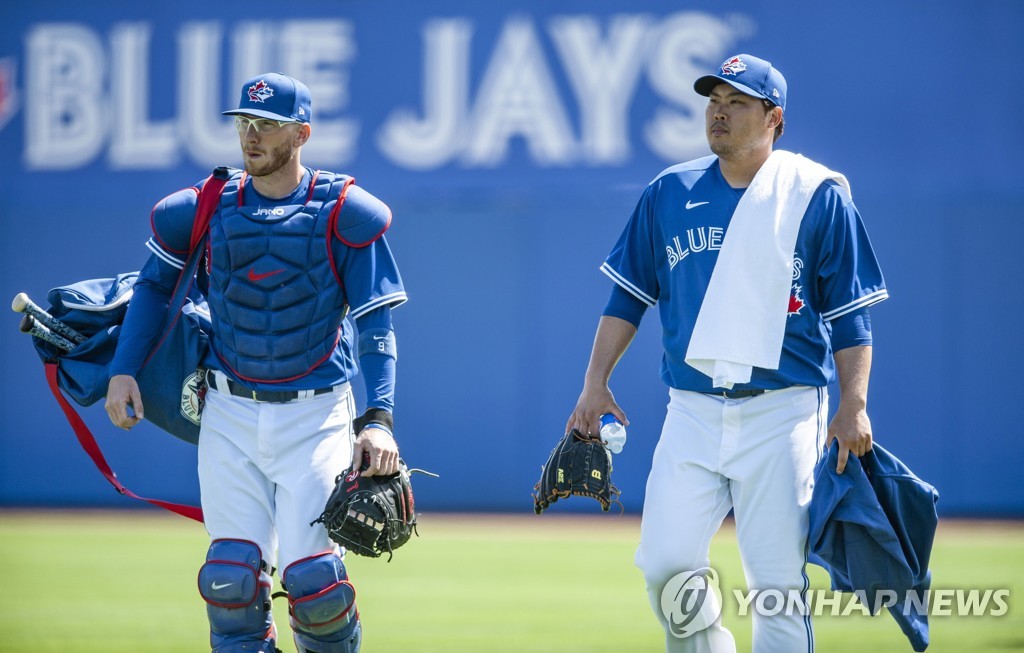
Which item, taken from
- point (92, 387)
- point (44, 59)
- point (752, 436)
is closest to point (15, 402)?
point (44, 59)

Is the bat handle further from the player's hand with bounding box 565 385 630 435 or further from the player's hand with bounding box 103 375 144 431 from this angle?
the player's hand with bounding box 565 385 630 435

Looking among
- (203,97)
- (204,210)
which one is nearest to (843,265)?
(204,210)

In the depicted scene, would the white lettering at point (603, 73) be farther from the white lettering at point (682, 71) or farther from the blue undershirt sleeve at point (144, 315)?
the blue undershirt sleeve at point (144, 315)

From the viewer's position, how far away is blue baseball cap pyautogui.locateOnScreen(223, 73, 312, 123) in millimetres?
4875

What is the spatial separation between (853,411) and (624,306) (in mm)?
998

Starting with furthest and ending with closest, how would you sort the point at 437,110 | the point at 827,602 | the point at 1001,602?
the point at 437,110, the point at 1001,602, the point at 827,602

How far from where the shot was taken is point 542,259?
46.9ft

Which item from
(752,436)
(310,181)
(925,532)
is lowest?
(925,532)

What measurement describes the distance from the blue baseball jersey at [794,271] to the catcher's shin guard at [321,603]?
146cm

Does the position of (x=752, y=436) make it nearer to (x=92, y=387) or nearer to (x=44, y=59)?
(x=92, y=387)

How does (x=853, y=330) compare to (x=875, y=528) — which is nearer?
(x=875, y=528)

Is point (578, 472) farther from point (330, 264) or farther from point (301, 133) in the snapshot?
point (301, 133)

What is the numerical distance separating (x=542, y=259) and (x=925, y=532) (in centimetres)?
988

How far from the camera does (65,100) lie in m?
14.5
